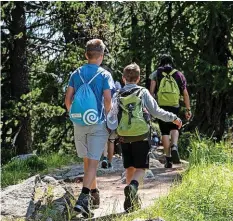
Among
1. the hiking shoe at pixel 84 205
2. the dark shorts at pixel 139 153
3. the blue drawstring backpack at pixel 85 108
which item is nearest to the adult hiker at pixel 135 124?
the dark shorts at pixel 139 153

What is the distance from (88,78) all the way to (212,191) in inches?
67.9

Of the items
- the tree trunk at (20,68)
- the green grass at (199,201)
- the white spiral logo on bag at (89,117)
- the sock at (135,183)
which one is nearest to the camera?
the green grass at (199,201)

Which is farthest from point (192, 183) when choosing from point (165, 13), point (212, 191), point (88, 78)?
point (165, 13)

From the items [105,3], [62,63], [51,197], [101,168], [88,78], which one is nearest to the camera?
[88,78]

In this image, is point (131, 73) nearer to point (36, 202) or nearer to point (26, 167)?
point (36, 202)

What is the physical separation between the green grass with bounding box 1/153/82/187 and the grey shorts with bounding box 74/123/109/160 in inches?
133

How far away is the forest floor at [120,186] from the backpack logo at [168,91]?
1074 millimetres

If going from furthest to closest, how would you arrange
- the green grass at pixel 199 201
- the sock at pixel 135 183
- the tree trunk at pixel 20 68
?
the tree trunk at pixel 20 68, the sock at pixel 135 183, the green grass at pixel 199 201

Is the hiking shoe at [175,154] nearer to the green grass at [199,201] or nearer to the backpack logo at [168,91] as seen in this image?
the backpack logo at [168,91]

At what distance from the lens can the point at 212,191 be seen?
4.56 metres

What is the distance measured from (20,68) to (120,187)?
7771mm

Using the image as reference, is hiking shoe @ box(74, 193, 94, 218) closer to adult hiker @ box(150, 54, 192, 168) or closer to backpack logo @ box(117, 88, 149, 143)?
backpack logo @ box(117, 88, 149, 143)

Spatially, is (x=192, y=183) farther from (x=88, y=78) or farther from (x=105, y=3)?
(x=105, y=3)

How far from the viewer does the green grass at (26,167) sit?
8.29 metres
